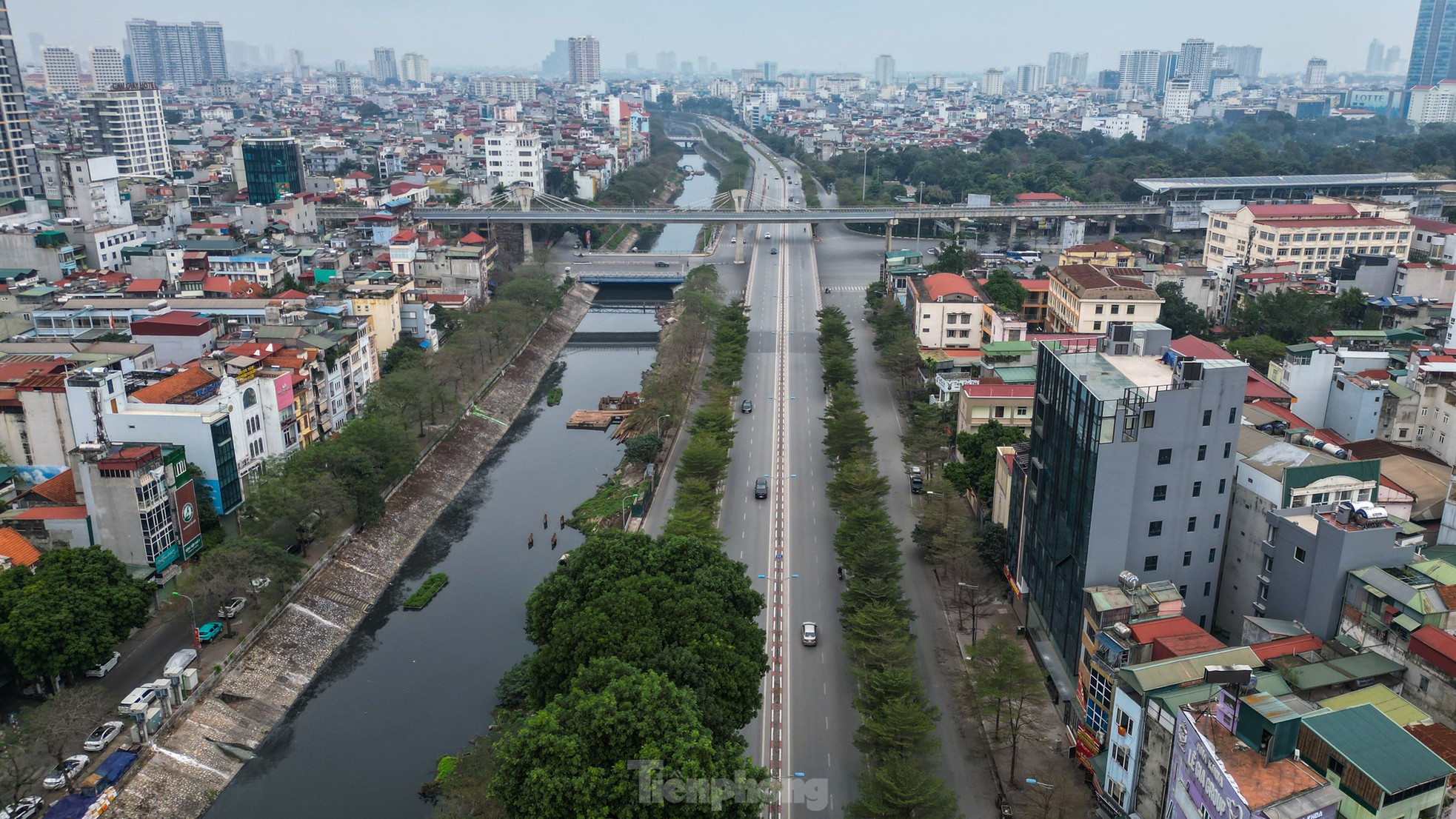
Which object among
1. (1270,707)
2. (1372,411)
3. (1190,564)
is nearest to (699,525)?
(1190,564)

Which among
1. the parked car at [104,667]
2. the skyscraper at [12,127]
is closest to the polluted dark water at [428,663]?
the parked car at [104,667]

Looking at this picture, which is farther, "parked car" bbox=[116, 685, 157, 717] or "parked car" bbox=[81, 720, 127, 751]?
"parked car" bbox=[116, 685, 157, 717]

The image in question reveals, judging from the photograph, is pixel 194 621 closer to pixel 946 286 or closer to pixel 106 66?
pixel 946 286

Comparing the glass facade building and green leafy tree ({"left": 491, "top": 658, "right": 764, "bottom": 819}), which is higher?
the glass facade building

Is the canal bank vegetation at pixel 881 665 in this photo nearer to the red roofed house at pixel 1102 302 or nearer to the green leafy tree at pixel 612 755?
the green leafy tree at pixel 612 755

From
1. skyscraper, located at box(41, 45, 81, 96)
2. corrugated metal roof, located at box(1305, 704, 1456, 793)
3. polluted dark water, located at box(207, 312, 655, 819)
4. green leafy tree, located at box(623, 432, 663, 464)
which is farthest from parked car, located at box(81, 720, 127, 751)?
skyscraper, located at box(41, 45, 81, 96)

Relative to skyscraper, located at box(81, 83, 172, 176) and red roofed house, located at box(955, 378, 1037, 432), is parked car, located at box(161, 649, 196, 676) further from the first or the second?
skyscraper, located at box(81, 83, 172, 176)

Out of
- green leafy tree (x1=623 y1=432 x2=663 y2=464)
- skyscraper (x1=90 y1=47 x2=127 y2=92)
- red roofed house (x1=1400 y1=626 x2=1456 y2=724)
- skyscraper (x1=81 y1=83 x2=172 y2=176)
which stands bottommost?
green leafy tree (x1=623 y1=432 x2=663 y2=464)

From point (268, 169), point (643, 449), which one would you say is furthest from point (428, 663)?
point (268, 169)
